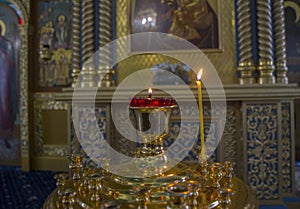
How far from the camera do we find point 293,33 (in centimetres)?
445

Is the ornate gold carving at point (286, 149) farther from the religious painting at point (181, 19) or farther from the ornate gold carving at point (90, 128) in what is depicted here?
the ornate gold carving at point (90, 128)

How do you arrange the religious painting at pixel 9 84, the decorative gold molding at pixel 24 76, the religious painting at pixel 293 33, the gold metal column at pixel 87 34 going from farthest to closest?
1. the religious painting at pixel 9 84
2. the decorative gold molding at pixel 24 76
3. the religious painting at pixel 293 33
4. the gold metal column at pixel 87 34

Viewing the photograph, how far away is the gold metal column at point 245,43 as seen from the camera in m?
3.09

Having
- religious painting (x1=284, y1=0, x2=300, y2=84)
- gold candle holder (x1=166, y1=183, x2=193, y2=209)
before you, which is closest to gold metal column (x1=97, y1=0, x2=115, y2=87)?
religious painting (x1=284, y1=0, x2=300, y2=84)

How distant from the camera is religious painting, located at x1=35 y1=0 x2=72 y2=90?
15.3ft

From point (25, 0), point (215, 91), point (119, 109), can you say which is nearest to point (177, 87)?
point (215, 91)

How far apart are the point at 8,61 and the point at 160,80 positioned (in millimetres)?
2817

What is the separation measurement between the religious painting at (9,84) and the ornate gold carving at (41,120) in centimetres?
35

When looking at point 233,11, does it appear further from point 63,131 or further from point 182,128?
point 63,131

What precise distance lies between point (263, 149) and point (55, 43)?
3365mm

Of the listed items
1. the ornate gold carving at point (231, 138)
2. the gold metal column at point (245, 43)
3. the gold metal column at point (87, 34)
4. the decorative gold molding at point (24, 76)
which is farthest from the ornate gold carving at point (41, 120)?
the gold metal column at point (245, 43)

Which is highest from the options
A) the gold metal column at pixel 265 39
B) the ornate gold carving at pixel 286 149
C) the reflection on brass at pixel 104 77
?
→ the gold metal column at pixel 265 39

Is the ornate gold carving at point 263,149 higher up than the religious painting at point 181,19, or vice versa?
the religious painting at point 181,19

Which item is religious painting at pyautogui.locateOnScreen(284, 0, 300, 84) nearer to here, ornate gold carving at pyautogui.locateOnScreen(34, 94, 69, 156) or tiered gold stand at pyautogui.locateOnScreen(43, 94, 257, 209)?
ornate gold carving at pyautogui.locateOnScreen(34, 94, 69, 156)
